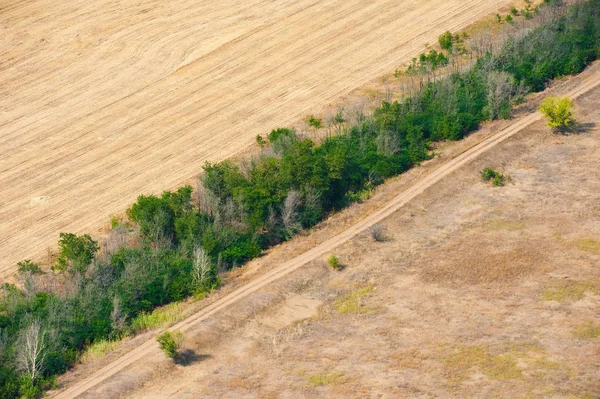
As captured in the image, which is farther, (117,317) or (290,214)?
(290,214)

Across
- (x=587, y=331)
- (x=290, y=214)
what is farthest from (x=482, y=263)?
(x=290, y=214)

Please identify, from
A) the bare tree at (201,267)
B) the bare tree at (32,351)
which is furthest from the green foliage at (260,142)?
the bare tree at (32,351)

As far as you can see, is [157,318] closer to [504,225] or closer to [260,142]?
[260,142]

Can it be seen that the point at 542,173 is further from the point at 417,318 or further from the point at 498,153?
the point at 417,318

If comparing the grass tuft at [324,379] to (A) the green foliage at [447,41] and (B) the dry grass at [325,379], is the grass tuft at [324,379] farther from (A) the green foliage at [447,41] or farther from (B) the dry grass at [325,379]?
(A) the green foliage at [447,41]

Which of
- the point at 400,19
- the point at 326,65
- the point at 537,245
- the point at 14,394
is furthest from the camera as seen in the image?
the point at 400,19

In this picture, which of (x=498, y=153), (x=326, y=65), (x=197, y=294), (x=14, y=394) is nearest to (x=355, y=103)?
(x=326, y=65)
